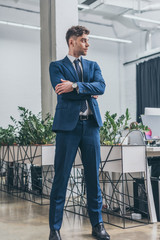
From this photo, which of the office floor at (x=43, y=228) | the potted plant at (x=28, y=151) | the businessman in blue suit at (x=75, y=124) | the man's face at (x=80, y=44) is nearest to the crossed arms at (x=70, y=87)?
the businessman in blue suit at (x=75, y=124)

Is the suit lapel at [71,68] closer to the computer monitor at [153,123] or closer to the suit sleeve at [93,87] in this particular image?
the suit sleeve at [93,87]

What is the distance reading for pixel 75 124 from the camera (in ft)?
7.02

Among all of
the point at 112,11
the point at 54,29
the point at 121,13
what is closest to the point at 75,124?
the point at 54,29

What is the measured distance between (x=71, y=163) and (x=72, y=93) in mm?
452

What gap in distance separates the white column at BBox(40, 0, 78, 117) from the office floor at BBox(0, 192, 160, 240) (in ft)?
5.71

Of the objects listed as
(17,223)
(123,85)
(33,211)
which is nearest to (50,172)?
(33,211)

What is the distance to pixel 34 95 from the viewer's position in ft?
29.2

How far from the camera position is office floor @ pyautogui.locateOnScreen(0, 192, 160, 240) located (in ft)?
7.77

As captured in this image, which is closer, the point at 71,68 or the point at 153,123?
the point at 71,68

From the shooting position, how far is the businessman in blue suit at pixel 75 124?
84.9 inches

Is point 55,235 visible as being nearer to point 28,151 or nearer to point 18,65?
point 28,151

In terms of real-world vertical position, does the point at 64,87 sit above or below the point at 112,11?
below

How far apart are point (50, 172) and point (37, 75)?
5.02 m

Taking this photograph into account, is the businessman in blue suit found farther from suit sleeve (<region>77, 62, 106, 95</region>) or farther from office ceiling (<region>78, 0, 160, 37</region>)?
office ceiling (<region>78, 0, 160, 37</region>)
